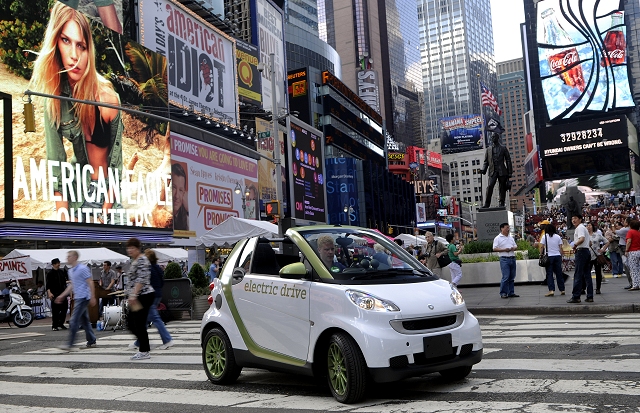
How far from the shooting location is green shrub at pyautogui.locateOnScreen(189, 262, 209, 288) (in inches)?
774

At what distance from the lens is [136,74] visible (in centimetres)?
4244

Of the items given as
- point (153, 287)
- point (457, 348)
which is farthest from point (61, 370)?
point (457, 348)

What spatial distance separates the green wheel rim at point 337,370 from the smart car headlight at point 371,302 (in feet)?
1.44

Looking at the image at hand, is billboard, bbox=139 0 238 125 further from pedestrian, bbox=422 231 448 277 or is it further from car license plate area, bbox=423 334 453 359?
car license plate area, bbox=423 334 453 359

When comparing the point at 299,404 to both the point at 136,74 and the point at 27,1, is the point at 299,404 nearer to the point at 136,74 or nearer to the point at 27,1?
the point at 27,1

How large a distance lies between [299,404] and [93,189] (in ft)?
108

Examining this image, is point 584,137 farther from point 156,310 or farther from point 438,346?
point 438,346

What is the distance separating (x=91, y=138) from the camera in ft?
121

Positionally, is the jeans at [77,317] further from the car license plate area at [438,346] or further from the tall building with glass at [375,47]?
the tall building with glass at [375,47]

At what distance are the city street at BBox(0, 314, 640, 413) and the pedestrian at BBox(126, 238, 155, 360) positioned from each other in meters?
0.34

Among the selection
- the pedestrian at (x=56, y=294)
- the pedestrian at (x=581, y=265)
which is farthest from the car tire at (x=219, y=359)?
the pedestrian at (x=56, y=294)

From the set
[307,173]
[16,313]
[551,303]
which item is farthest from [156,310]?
[307,173]

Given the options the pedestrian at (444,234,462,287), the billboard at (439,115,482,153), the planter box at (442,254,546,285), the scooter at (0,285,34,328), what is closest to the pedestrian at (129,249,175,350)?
the pedestrian at (444,234,462,287)

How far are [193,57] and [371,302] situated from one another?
166ft
